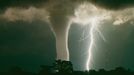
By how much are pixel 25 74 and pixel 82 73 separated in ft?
72.2

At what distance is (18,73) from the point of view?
156 m

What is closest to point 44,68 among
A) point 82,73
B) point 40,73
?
point 40,73

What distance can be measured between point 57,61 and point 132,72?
30153 mm

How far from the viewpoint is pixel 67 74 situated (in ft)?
509

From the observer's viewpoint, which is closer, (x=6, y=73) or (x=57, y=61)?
(x=6, y=73)

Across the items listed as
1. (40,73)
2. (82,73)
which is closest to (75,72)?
(82,73)

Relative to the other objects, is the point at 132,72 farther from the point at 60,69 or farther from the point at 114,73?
the point at 60,69

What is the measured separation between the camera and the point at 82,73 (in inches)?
6348

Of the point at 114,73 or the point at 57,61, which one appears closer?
the point at 114,73

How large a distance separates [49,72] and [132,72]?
105ft

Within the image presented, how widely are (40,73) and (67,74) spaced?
445 inches

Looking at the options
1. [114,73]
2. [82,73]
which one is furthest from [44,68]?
[114,73]

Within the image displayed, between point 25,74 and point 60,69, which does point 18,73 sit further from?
point 60,69

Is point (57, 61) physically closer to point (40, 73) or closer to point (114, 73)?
point (40, 73)
